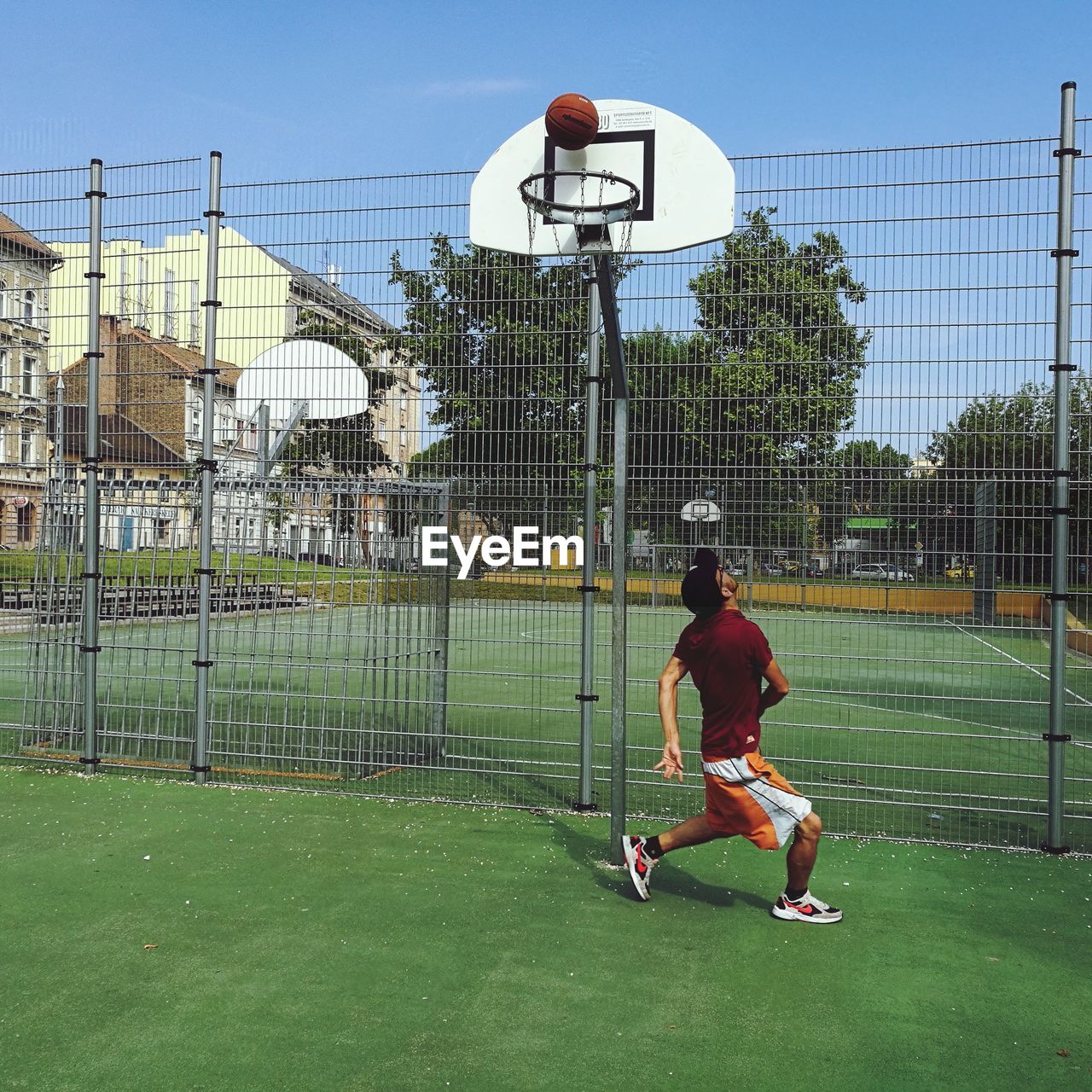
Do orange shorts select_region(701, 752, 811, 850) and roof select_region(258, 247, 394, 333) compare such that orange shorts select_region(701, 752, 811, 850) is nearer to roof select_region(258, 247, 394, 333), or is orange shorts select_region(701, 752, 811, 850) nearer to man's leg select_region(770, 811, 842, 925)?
man's leg select_region(770, 811, 842, 925)

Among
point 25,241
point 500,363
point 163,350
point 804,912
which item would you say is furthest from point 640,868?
point 25,241

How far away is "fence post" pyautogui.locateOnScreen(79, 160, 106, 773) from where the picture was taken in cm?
810

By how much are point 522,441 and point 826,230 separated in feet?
7.61

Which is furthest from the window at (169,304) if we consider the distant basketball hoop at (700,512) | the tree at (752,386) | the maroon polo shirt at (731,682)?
the maroon polo shirt at (731,682)

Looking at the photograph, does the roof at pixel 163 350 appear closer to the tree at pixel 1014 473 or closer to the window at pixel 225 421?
the window at pixel 225 421

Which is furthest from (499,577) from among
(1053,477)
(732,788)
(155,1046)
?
(155,1046)

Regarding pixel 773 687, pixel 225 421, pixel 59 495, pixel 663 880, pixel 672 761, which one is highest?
pixel 225 421

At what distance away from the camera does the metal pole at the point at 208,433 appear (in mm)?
7914

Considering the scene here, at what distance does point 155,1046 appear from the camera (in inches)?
146

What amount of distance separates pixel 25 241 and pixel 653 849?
6.77m

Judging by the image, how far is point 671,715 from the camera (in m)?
5.05

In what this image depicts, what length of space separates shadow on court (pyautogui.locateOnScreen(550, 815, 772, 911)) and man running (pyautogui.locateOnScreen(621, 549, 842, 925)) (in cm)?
33

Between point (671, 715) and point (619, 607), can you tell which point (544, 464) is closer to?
point (619, 607)

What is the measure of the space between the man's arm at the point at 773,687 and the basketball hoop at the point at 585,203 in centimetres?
214
